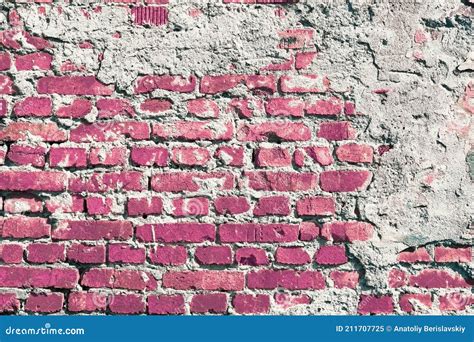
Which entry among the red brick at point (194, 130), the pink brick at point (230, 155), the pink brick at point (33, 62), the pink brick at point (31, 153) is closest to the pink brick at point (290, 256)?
the pink brick at point (230, 155)

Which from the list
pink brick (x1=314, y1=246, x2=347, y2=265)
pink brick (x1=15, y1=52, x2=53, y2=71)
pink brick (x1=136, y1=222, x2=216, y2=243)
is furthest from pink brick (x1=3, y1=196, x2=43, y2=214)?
pink brick (x1=314, y1=246, x2=347, y2=265)

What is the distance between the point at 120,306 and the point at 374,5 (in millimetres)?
1341

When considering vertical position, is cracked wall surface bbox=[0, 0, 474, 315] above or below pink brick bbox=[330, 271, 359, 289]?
above

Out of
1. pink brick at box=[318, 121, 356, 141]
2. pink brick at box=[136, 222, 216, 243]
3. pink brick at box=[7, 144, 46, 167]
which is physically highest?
pink brick at box=[318, 121, 356, 141]

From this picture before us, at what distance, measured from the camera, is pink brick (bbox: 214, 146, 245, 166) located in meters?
2.11

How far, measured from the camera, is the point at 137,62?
2.13 meters

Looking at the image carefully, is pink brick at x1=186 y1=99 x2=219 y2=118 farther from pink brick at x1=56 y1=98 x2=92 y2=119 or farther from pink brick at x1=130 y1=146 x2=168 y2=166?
pink brick at x1=56 y1=98 x2=92 y2=119

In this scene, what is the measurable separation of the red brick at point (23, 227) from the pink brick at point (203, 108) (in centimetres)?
62

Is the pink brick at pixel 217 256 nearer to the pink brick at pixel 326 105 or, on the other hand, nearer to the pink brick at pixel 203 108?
the pink brick at pixel 203 108

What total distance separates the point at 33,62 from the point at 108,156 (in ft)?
1.35

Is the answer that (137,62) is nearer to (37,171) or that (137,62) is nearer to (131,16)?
(131,16)

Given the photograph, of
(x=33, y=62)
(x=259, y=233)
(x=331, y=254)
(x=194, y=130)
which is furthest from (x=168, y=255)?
(x=33, y=62)

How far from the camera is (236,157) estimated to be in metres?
2.11

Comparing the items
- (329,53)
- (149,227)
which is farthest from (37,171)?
(329,53)
